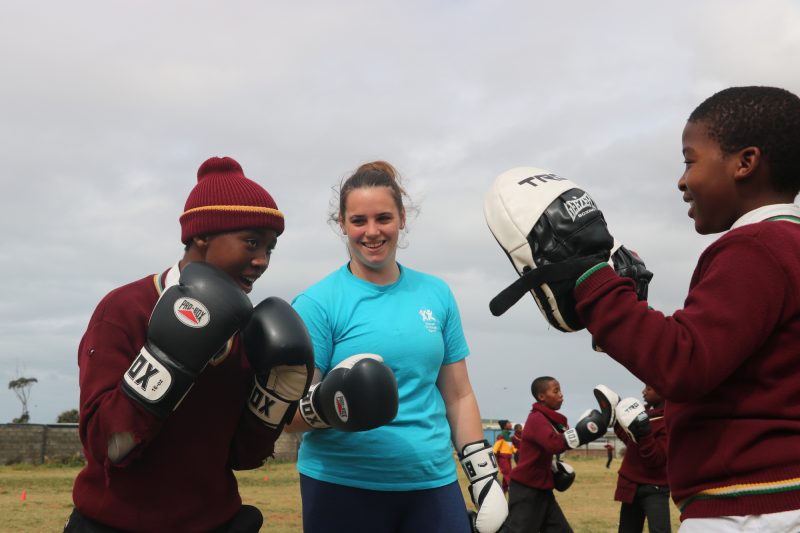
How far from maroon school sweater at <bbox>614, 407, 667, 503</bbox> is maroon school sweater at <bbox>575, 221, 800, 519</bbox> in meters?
4.96

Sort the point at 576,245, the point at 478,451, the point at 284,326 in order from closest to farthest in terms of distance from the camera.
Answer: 1. the point at 576,245
2. the point at 284,326
3. the point at 478,451

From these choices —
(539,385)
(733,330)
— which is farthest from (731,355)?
(539,385)

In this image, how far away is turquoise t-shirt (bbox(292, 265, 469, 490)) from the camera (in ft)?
10.7

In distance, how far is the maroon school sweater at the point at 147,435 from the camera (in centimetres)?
246

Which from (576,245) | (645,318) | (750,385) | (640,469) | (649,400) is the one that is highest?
(576,245)

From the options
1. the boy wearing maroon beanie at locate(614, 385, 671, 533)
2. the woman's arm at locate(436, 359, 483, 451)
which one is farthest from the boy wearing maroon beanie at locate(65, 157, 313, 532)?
the boy wearing maroon beanie at locate(614, 385, 671, 533)

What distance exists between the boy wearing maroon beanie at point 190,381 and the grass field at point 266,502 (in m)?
6.44

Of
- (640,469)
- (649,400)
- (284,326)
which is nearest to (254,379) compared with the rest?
(284,326)

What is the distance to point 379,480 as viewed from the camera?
10.6 ft

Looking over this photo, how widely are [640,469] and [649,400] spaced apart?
1008 mm

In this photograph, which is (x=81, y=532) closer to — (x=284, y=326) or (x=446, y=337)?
(x=284, y=326)

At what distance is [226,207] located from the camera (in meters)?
2.81

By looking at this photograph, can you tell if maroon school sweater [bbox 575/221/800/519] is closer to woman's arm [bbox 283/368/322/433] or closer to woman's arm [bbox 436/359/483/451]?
woman's arm [bbox 283/368/322/433]

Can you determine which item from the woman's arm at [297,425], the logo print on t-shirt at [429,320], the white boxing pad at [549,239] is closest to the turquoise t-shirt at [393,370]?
the logo print on t-shirt at [429,320]
